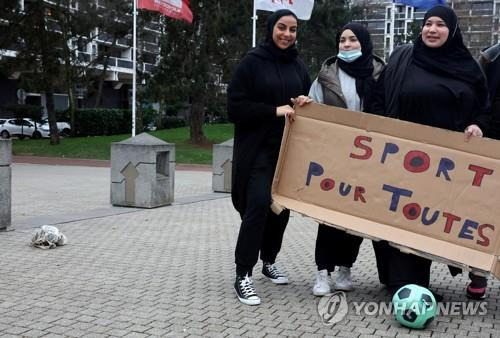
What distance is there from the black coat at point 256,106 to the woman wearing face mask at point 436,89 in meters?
0.81

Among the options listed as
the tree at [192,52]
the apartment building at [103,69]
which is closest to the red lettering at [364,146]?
the tree at [192,52]

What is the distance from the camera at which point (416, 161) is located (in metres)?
4.20

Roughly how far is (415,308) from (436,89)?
Answer: 5.00 feet

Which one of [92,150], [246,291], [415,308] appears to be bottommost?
[92,150]

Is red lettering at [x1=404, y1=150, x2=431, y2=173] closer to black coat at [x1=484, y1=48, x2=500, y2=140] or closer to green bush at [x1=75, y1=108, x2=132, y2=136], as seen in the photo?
black coat at [x1=484, y1=48, x2=500, y2=140]

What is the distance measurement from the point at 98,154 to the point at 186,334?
20.6 metres

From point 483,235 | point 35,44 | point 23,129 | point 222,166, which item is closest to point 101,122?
point 23,129

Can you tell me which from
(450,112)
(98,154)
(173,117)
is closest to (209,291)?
(450,112)

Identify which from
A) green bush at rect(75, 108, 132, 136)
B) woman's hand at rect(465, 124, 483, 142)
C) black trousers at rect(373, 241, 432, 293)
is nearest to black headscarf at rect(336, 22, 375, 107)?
woman's hand at rect(465, 124, 483, 142)

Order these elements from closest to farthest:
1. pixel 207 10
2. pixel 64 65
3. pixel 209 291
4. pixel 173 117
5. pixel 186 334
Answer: pixel 186 334 → pixel 209 291 → pixel 207 10 → pixel 64 65 → pixel 173 117

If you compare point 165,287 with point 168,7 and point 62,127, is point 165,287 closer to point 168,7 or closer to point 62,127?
point 168,7

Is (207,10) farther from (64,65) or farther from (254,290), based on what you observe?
(254,290)

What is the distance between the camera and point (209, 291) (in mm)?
4707

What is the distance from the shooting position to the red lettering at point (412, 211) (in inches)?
165
